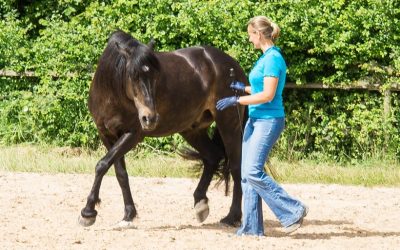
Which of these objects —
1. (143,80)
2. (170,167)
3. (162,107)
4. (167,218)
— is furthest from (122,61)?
(170,167)

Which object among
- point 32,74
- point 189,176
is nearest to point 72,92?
point 32,74

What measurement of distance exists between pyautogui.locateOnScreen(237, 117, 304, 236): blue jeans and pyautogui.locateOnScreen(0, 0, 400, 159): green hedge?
5144 millimetres

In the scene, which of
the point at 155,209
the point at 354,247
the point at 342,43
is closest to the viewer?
the point at 354,247

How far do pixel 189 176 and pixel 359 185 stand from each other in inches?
83.4

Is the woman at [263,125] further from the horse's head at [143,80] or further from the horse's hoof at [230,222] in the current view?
the horse's hoof at [230,222]

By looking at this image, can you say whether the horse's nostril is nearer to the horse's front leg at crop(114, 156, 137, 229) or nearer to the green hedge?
the horse's front leg at crop(114, 156, 137, 229)

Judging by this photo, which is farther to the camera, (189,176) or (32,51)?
(32,51)

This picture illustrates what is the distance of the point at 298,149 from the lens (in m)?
13.1

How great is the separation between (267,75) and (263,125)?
422 millimetres

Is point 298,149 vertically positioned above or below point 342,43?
below

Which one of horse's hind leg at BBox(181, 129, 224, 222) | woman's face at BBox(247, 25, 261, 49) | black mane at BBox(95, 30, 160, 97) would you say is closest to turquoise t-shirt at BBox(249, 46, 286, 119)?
woman's face at BBox(247, 25, 261, 49)

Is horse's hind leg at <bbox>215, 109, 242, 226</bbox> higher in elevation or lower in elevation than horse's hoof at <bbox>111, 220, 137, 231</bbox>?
higher

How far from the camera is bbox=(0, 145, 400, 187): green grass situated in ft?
37.9

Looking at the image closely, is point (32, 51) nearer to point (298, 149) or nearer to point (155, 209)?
point (298, 149)
